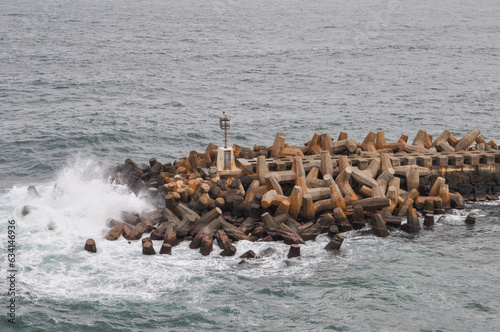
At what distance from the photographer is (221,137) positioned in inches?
1784

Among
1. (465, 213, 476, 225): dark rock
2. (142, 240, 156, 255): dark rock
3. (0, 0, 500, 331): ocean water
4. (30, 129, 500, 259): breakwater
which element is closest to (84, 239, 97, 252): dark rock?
A: (30, 129, 500, 259): breakwater

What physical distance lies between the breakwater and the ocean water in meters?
0.72

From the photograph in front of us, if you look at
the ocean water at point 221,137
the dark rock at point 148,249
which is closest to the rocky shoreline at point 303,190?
the dark rock at point 148,249

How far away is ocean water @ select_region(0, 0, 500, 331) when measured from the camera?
857 inches

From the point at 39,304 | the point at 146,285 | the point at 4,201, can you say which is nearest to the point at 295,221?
A: the point at 146,285

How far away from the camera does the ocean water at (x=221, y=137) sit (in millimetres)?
21766

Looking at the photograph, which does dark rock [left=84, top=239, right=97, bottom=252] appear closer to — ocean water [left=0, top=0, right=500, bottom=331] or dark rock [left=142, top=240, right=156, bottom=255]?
ocean water [left=0, top=0, right=500, bottom=331]

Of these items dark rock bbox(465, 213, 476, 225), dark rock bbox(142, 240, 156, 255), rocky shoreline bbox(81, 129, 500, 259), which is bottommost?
dark rock bbox(142, 240, 156, 255)

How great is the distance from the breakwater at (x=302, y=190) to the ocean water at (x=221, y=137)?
2.37 ft

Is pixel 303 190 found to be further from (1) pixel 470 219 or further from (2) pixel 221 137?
(2) pixel 221 137

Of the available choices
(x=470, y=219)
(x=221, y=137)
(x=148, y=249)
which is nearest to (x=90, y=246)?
(x=148, y=249)

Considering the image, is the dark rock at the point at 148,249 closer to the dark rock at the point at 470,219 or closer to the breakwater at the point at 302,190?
the breakwater at the point at 302,190

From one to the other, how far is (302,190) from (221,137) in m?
18.3

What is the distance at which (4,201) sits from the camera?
102 ft
